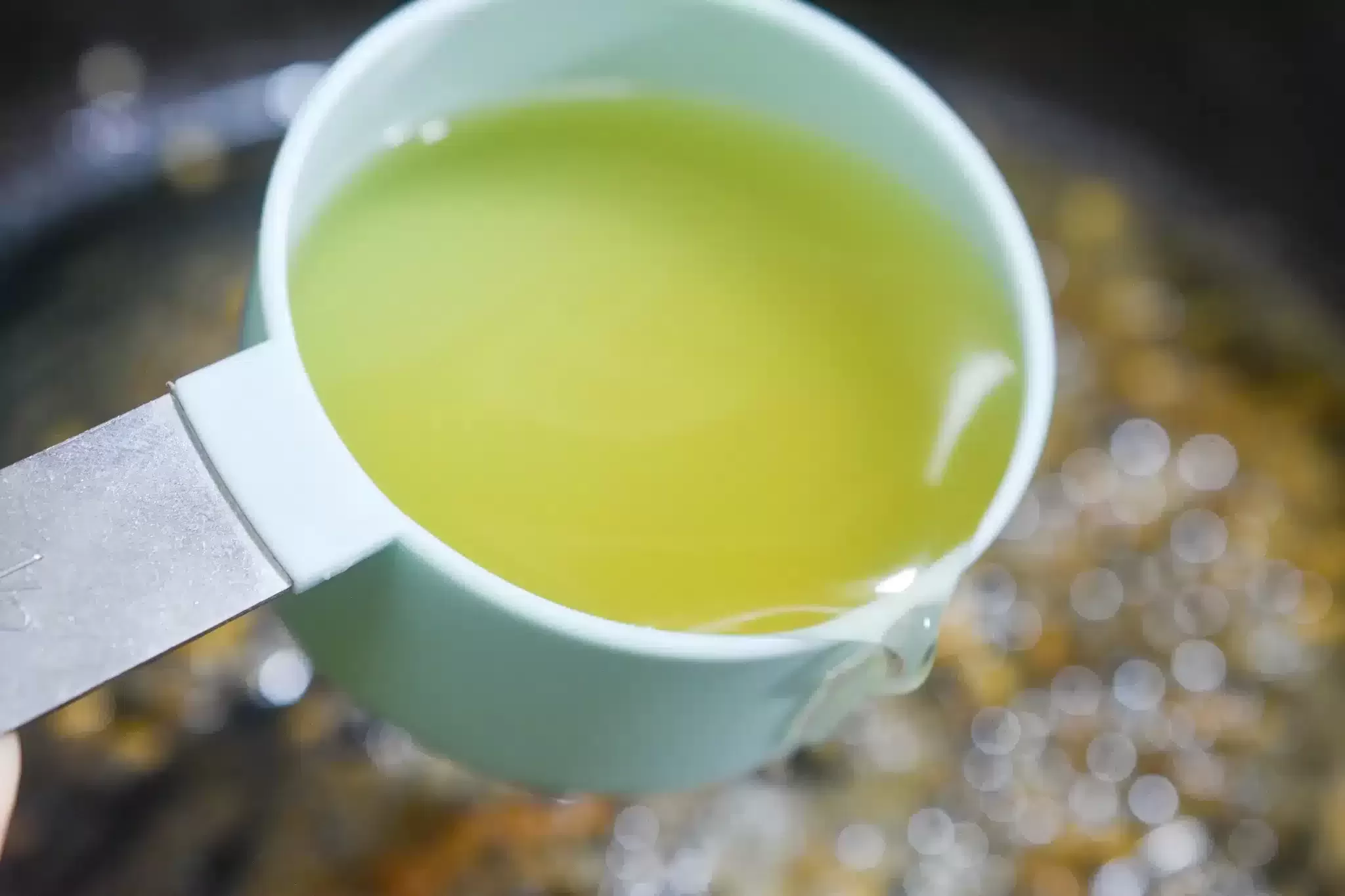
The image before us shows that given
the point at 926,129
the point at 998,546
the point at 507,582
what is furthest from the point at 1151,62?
the point at 507,582

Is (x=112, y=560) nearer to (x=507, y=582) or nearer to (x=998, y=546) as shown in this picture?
(x=507, y=582)

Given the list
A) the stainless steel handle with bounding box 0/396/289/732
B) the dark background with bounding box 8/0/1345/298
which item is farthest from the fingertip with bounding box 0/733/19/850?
the dark background with bounding box 8/0/1345/298

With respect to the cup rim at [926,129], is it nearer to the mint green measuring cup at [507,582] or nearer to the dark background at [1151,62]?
the mint green measuring cup at [507,582]

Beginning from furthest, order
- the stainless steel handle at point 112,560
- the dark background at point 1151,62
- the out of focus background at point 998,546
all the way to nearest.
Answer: the dark background at point 1151,62, the out of focus background at point 998,546, the stainless steel handle at point 112,560

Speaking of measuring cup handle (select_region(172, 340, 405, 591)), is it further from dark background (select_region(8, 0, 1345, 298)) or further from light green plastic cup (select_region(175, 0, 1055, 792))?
dark background (select_region(8, 0, 1345, 298))

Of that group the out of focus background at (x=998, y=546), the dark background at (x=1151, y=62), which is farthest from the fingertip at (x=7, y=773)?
the dark background at (x=1151, y=62)

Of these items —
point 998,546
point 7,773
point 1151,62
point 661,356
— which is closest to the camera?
point 7,773
